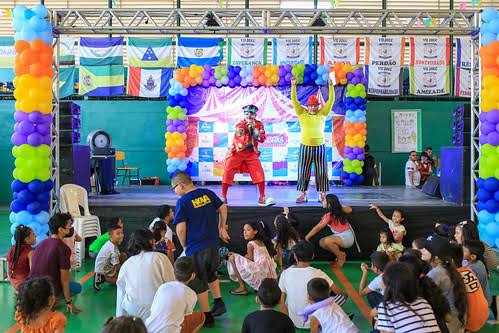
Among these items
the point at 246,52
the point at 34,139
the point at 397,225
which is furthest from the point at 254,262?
the point at 246,52

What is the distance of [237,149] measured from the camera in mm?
8398

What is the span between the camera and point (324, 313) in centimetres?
396

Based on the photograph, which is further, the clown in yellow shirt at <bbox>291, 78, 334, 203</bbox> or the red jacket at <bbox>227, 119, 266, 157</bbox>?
the clown in yellow shirt at <bbox>291, 78, 334, 203</bbox>

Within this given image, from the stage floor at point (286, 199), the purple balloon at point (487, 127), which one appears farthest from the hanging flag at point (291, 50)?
the purple balloon at point (487, 127)

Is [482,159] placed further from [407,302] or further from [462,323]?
[407,302]

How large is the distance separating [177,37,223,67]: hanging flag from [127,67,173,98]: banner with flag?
0.49 m

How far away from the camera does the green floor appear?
5113mm

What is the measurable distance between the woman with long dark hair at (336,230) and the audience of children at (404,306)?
4281 mm

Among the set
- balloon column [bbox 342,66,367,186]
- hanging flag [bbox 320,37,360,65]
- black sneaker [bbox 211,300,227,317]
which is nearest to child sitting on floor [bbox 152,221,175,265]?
black sneaker [bbox 211,300,227,317]

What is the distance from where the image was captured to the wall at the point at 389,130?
1552 centimetres

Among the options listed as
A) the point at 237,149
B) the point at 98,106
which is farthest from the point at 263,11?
the point at 98,106

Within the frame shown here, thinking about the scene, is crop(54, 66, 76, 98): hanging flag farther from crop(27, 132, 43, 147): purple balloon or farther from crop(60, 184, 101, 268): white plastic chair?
crop(27, 132, 43, 147): purple balloon

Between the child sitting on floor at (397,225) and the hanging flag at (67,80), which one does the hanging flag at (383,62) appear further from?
the hanging flag at (67,80)

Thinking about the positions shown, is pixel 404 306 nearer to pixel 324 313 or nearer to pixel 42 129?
pixel 324 313
